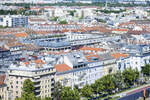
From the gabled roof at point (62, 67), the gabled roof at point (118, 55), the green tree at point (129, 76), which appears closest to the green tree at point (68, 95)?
the gabled roof at point (62, 67)

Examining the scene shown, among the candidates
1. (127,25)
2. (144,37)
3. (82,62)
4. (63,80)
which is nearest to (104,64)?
(82,62)

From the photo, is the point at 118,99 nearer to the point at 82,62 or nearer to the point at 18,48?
the point at 82,62

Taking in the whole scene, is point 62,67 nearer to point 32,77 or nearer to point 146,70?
point 32,77

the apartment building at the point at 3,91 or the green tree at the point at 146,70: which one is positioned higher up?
the apartment building at the point at 3,91

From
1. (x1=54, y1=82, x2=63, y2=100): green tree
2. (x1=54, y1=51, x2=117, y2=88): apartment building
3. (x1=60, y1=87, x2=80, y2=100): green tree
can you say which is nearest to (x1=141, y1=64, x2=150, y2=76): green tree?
(x1=54, y1=51, x2=117, y2=88): apartment building

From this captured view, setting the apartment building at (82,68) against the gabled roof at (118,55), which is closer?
the apartment building at (82,68)

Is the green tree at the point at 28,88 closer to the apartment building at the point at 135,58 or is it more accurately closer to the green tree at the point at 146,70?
the apartment building at the point at 135,58

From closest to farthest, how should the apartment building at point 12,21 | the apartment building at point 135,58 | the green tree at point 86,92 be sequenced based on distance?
1. the green tree at point 86,92
2. the apartment building at point 135,58
3. the apartment building at point 12,21

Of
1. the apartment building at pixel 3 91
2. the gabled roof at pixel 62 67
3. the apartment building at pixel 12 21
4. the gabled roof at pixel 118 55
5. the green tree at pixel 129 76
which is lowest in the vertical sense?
the apartment building at pixel 12 21
